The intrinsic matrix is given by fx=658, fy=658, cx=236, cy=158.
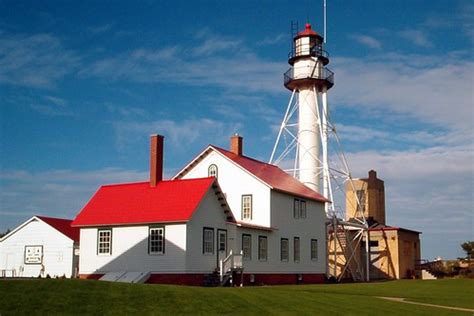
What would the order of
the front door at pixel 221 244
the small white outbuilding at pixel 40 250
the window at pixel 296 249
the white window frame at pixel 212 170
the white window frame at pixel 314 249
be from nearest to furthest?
the front door at pixel 221 244
the white window frame at pixel 212 170
the small white outbuilding at pixel 40 250
the window at pixel 296 249
the white window frame at pixel 314 249

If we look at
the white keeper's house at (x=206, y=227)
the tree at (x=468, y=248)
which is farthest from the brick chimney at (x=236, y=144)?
the tree at (x=468, y=248)

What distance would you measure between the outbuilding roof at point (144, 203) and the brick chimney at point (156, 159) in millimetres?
450

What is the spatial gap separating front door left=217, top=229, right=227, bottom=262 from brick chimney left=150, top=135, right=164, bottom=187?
4975 millimetres

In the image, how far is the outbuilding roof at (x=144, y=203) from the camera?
114ft

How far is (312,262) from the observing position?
1800 inches

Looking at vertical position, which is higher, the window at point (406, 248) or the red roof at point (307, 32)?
the red roof at point (307, 32)

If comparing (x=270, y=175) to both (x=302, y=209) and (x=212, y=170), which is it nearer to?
(x=302, y=209)

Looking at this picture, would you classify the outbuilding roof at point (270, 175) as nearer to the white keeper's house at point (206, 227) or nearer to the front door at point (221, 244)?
the white keeper's house at point (206, 227)

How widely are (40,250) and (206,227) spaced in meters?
14.5

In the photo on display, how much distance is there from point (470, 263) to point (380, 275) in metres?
7.90

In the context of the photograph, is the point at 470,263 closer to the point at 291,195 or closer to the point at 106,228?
the point at 291,195

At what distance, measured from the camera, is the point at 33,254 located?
144 ft

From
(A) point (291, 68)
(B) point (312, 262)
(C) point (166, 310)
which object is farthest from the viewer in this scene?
(A) point (291, 68)

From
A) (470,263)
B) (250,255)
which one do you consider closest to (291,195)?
(250,255)
